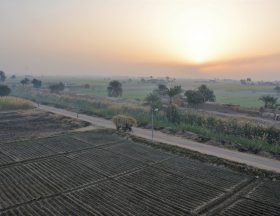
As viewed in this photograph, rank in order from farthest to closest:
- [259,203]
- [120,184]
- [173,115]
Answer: [173,115] → [120,184] → [259,203]

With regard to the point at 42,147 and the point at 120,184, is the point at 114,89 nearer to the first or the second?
the point at 42,147

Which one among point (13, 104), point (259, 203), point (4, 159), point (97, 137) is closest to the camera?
point (259, 203)

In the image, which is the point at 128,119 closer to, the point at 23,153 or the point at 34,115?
the point at 23,153

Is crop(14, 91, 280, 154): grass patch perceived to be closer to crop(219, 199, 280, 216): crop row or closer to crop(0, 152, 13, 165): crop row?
crop(219, 199, 280, 216): crop row

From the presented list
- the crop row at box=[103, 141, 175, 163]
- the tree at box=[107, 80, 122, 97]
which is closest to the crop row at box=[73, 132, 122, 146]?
the crop row at box=[103, 141, 175, 163]

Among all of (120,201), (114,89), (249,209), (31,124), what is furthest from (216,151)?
(114,89)

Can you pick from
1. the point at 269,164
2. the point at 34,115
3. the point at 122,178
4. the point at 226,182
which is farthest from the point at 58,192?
the point at 34,115
